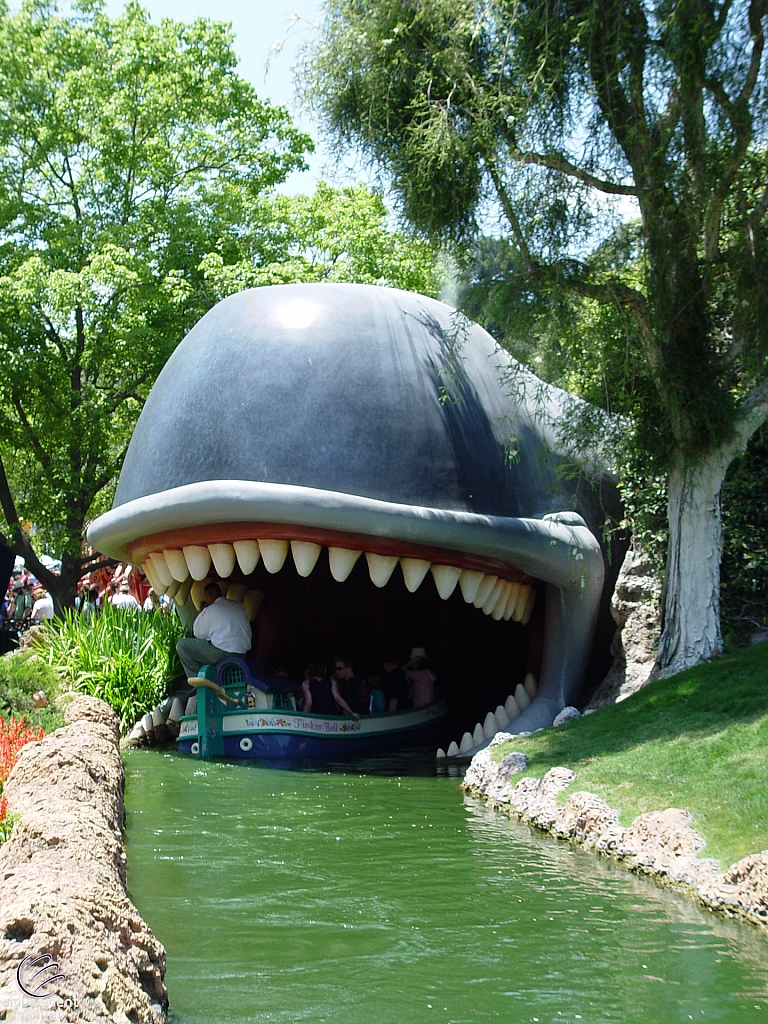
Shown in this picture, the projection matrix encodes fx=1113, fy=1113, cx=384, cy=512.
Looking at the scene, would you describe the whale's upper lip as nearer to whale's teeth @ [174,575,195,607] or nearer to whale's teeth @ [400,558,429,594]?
whale's teeth @ [400,558,429,594]

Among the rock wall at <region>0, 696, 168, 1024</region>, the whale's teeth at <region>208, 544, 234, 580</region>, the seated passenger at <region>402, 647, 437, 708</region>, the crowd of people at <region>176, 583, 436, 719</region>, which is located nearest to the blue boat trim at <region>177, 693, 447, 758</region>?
the crowd of people at <region>176, 583, 436, 719</region>

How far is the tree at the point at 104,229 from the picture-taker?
47.0 ft

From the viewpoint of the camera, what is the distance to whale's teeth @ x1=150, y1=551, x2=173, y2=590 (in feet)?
23.1

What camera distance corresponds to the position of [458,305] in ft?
24.7

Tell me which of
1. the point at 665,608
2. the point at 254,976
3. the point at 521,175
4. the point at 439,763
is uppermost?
the point at 521,175

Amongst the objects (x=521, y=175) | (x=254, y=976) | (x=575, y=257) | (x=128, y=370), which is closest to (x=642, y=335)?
(x=575, y=257)

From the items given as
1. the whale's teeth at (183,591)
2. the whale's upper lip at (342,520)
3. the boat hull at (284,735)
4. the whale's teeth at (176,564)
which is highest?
the whale's upper lip at (342,520)

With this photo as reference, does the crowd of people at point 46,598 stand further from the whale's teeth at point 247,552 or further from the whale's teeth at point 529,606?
the whale's teeth at point 247,552

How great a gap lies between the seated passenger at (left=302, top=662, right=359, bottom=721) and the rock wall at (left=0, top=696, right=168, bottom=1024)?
145 inches

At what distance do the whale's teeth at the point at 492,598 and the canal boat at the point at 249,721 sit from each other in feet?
4.53

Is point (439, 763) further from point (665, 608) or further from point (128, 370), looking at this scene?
point (128, 370)

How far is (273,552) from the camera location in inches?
255

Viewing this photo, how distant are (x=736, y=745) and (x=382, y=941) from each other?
2.23m

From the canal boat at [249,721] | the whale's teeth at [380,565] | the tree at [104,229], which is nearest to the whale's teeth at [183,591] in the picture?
the canal boat at [249,721]
